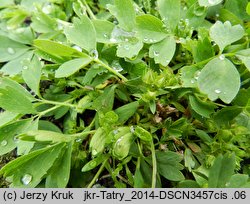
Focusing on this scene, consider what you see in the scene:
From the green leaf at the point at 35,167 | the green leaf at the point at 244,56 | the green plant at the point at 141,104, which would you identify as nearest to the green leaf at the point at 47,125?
the green plant at the point at 141,104

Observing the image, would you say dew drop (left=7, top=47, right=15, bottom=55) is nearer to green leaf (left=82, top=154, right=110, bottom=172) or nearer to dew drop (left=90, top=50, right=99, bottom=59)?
dew drop (left=90, top=50, right=99, bottom=59)

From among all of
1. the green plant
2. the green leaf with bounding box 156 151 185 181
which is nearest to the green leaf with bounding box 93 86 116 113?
the green plant

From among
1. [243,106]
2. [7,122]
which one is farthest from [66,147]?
[243,106]

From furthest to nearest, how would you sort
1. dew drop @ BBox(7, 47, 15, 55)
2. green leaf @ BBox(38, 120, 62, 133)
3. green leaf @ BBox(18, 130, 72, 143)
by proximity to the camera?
dew drop @ BBox(7, 47, 15, 55)
green leaf @ BBox(38, 120, 62, 133)
green leaf @ BBox(18, 130, 72, 143)

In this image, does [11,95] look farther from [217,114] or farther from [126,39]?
[217,114]

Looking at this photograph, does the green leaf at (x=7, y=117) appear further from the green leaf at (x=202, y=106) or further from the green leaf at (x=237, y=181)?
the green leaf at (x=237, y=181)
